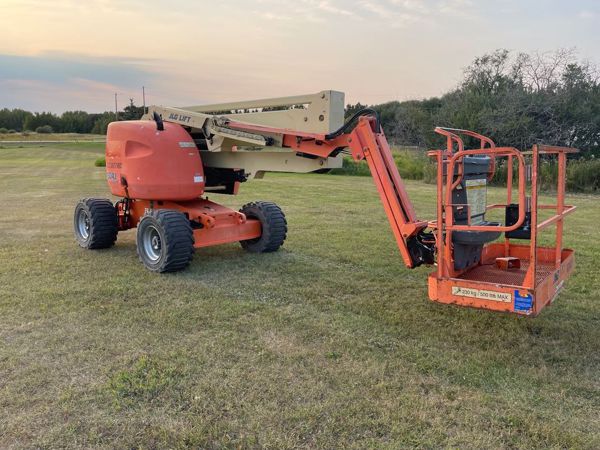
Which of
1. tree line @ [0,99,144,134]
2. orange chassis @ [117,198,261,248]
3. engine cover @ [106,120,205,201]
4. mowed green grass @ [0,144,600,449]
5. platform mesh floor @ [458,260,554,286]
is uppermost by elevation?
tree line @ [0,99,144,134]

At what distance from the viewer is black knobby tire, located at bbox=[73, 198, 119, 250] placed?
26.3 ft

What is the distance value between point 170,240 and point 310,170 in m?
1.95

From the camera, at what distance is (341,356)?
4.25m

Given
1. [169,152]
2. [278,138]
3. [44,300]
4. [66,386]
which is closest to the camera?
[66,386]

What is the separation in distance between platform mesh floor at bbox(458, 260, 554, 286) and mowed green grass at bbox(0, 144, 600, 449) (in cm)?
40

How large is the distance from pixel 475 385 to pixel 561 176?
2.33 meters

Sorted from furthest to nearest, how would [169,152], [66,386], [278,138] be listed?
[169,152], [278,138], [66,386]

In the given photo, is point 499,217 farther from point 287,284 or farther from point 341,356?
point 341,356

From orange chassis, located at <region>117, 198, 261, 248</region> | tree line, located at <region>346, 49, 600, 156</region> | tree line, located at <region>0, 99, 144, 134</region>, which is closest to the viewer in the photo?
orange chassis, located at <region>117, 198, 261, 248</region>

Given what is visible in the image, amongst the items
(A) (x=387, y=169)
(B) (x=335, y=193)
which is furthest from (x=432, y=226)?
(B) (x=335, y=193)

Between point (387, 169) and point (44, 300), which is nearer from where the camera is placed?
point (387, 169)

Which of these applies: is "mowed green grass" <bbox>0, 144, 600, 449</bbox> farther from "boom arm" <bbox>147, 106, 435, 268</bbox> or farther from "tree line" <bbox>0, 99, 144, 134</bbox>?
"tree line" <bbox>0, 99, 144, 134</bbox>

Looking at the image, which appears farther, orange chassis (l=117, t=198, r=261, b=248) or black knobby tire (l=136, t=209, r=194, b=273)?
orange chassis (l=117, t=198, r=261, b=248)

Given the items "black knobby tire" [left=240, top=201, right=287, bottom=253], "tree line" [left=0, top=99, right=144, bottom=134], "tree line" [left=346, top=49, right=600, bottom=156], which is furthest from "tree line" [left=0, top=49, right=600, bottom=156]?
"tree line" [left=0, top=99, right=144, bottom=134]
